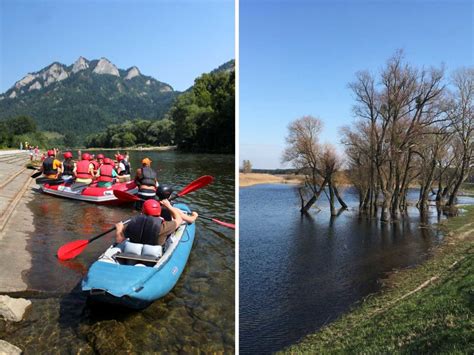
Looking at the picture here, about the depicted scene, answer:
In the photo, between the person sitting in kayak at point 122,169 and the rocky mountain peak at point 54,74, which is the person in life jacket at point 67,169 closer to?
the person sitting in kayak at point 122,169

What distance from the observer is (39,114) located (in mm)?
59406

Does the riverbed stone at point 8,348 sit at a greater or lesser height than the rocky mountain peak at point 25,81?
lesser

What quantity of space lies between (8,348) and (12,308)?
0.42 meters

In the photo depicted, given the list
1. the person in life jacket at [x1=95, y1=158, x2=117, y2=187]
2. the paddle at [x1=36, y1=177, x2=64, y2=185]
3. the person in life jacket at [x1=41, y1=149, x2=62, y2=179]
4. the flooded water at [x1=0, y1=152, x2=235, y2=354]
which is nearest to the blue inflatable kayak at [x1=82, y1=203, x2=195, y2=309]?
the flooded water at [x1=0, y1=152, x2=235, y2=354]

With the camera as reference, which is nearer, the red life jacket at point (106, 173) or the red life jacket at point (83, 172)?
the red life jacket at point (106, 173)

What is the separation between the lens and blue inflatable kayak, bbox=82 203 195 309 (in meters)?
2.37

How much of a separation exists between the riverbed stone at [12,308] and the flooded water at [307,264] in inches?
99.0

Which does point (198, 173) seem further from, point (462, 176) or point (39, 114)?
point (39, 114)

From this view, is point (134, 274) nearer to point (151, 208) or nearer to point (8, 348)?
point (151, 208)

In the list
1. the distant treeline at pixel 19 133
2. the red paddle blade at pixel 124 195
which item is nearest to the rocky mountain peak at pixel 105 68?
the distant treeline at pixel 19 133

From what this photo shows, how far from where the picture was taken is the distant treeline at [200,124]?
22.0m

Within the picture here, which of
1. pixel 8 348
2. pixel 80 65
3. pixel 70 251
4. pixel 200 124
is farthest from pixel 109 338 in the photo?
pixel 80 65

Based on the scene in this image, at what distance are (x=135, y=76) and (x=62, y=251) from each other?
128158 millimetres

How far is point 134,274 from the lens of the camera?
2.52 meters
